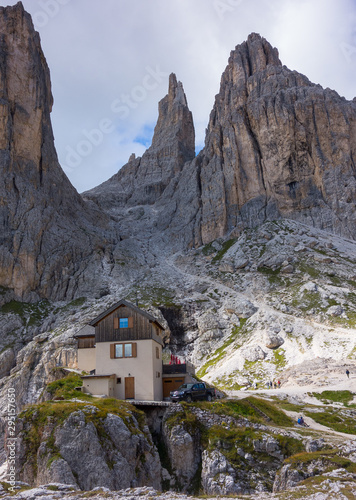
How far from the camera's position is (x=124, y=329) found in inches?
1522

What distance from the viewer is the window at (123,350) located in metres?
37.6

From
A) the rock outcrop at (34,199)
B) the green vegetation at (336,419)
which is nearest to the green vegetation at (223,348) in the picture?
the green vegetation at (336,419)

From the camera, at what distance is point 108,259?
124812 millimetres

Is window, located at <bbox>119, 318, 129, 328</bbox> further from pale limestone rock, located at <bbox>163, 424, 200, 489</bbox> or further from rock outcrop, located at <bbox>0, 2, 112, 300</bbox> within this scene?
rock outcrop, located at <bbox>0, 2, 112, 300</bbox>

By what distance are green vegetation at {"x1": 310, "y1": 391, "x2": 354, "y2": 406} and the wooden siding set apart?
22831mm

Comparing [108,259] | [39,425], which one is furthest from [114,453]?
[108,259]

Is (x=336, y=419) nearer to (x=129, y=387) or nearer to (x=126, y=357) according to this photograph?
(x=129, y=387)

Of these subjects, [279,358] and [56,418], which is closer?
[56,418]

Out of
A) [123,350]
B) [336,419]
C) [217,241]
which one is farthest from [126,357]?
[217,241]

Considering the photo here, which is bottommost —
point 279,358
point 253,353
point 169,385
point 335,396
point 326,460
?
point 335,396

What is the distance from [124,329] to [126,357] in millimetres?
2727

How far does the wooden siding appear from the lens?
3825 cm

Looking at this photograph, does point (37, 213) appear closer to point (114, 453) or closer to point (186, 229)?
point (186, 229)

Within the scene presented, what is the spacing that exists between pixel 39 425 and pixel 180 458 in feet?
33.9
